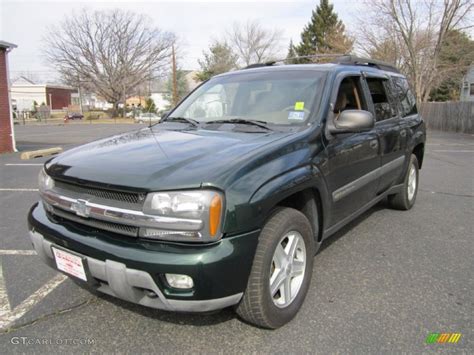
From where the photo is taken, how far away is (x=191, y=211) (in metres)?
2.08

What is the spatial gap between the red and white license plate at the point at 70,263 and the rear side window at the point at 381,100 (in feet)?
10.2

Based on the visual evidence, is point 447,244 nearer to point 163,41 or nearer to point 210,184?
point 210,184

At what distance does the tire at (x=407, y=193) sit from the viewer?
16.8ft

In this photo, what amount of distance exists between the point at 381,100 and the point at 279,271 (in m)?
2.61

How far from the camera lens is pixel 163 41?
52.6 m

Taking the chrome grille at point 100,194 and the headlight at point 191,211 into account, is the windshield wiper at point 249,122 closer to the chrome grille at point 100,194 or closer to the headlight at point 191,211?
the headlight at point 191,211

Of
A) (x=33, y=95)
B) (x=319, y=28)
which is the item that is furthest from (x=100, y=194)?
(x=33, y=95)

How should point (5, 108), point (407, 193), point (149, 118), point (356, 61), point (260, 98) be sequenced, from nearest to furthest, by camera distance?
point (260, 98) → point (356, 61) → point (407, 193) → point (149, 118) → point (5, 108)

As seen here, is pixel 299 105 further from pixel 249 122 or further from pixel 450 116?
pixel 450 116

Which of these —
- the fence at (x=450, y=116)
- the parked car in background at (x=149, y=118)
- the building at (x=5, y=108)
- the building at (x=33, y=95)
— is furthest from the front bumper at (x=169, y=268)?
the building at (x=33, y=95)

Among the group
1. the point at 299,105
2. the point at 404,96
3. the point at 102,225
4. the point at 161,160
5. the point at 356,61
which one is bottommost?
the point at 102,225

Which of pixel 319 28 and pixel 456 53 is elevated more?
pixel 319 28

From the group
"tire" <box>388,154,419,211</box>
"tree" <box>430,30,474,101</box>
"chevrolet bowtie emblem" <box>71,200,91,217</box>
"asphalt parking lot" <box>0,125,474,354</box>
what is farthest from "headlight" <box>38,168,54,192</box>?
"tree" <box>430,30,474,101</box>

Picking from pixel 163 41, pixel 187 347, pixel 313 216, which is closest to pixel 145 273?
pixel 187 347
